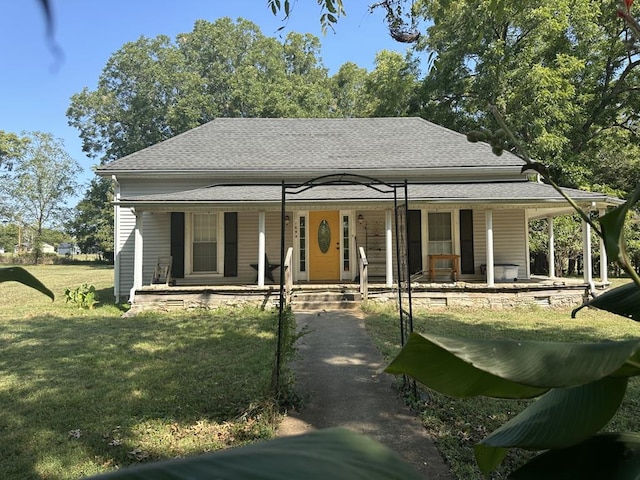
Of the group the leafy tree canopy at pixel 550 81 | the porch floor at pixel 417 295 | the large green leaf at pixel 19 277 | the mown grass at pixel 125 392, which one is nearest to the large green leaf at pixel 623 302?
the large green leaf at pixel 19 277

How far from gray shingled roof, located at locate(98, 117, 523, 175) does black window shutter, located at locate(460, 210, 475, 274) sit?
5.46ft

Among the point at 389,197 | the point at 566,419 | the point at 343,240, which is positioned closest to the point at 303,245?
the point at 343,240

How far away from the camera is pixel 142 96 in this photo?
37.7m

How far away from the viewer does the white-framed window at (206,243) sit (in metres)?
13.5

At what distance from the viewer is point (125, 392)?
17.5 ft

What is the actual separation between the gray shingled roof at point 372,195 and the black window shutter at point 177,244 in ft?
3.11

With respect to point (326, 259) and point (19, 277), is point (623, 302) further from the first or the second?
point (326, 259)

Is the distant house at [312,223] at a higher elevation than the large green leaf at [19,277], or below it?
higher

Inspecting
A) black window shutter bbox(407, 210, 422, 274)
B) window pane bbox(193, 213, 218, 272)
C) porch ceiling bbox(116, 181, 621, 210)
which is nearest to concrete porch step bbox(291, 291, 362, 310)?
porch ceiling bbox(116, 181, 621, 210)

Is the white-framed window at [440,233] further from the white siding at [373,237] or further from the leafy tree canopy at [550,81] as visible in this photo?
the leafy tree canopy at [550,81]

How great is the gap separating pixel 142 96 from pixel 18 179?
16.0 meters

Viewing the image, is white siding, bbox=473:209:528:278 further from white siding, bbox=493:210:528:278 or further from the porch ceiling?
the porch ceiling

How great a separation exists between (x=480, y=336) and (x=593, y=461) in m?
7.75

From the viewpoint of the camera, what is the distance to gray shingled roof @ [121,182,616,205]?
1170 centimetres
